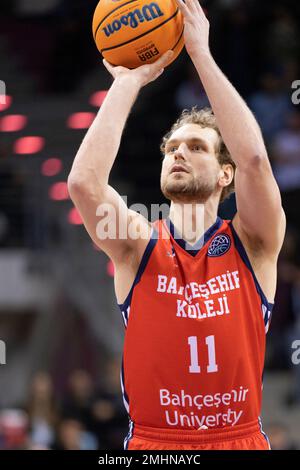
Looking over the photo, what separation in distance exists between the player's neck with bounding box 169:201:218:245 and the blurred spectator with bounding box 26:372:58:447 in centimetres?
520

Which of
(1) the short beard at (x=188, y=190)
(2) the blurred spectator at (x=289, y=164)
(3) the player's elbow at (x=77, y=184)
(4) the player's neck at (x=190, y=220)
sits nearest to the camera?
(3) the player's elbow at (x=77, y=184)

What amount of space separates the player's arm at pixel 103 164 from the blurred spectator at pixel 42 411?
546cm

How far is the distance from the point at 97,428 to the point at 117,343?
1.31 m

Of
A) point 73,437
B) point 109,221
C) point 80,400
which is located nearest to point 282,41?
point 80,400

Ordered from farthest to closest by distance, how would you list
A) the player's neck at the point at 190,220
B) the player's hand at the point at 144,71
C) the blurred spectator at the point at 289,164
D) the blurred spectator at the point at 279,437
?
the blurred spectator at the point at 289,164, the blurred spectator at the point at 279,437, the player's neck at the point at 190,220, the player's hand at the point at 144,71

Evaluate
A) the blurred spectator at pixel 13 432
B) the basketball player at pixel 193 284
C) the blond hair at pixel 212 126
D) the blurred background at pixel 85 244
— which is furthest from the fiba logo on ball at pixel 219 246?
the blurred background at pixel 85 244

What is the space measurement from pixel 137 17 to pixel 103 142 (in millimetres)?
699

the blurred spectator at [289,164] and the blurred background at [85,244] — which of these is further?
the blurred spectator at [289,164]

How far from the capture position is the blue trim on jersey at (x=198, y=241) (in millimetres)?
4570

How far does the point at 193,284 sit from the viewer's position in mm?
4445

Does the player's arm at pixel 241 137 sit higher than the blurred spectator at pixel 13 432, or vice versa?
the player's arm at pixel 241 137

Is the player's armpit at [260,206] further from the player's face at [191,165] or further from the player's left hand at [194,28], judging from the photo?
the player's left hand at [194,28]

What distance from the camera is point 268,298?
4539 millimetres
